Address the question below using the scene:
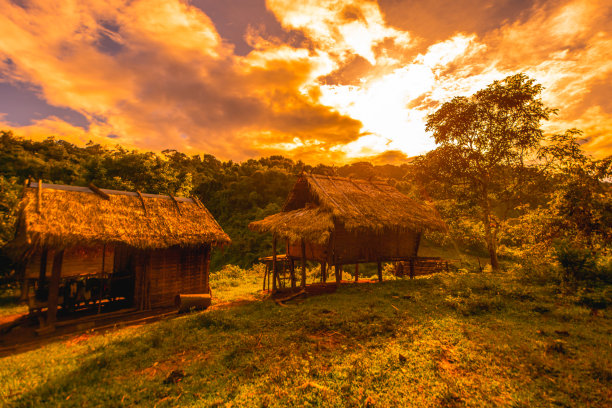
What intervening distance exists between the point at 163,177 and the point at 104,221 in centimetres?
1487

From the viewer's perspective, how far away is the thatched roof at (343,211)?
11.6 m

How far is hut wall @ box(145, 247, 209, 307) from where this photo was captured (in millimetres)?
11078

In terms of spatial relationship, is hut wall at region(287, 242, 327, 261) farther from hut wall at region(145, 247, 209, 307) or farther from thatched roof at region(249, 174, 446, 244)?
hut wall at region(145, 247, 209, 307)

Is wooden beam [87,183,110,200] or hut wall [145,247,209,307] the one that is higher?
wooden beam [87,183,110,200]

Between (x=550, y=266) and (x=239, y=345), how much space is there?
1377cm

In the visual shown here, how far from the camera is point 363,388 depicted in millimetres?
4402

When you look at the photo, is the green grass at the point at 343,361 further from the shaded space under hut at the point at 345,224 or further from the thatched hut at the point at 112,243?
the shaded space under hut at the point at 345,224

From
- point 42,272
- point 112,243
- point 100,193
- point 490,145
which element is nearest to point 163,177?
point 100,193

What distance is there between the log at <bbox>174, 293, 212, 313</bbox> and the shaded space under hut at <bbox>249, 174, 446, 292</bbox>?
3197 mm

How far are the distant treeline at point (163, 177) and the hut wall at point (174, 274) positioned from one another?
8094 mm

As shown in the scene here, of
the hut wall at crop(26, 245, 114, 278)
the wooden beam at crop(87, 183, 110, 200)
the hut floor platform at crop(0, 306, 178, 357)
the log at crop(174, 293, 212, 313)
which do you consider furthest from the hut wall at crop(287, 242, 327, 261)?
the hut wall at crop(26, 245, 114, 278)

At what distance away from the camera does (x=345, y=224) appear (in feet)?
37.3

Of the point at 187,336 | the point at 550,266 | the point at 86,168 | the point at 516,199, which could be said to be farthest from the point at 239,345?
the point at 86,168

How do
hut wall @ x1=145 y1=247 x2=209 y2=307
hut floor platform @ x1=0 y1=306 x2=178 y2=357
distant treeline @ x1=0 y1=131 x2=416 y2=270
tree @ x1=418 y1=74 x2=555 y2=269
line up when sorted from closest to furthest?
hut floor platform @ x1=0 y1=306 x2=178 y2=357
hut wall @ x1=145 y1=247 x2=209 y2=307
tree @ x1=418 y1=74 x2=555 y2=269
distant treeline @ x1=0 y1=131 x2=416 y2=270
